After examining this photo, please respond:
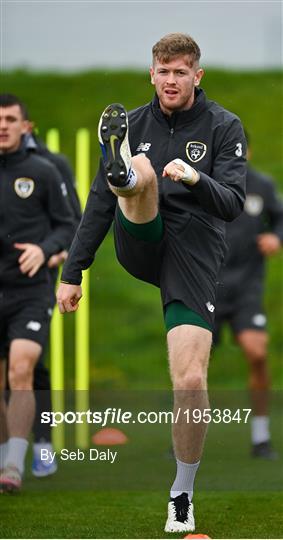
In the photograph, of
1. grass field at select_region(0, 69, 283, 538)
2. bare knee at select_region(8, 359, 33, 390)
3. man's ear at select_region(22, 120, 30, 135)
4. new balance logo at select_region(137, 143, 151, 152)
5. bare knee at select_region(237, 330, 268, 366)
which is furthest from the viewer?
bare knee at select_region(237, 330, 268, 366)

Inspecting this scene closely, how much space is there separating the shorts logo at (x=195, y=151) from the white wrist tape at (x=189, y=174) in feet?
1.47

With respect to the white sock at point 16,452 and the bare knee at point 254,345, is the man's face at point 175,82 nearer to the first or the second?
the white sock at point 16,452

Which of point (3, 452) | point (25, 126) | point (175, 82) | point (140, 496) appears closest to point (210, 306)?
point (175, 82)

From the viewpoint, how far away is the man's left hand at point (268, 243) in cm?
1064

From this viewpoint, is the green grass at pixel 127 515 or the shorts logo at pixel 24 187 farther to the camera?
the shorts logo at pixel 24 187

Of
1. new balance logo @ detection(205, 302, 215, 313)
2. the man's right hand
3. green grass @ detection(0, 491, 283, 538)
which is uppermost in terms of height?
the man's right hand

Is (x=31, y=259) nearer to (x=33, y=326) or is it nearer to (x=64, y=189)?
(x=33, y=326)

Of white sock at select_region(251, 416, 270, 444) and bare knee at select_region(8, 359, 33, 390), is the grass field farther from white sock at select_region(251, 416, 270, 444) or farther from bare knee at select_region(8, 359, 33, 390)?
bare knee at select_region(8, 359, 33, 390)

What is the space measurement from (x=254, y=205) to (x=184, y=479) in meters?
4.99

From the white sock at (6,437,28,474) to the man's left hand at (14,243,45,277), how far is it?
1.03 m

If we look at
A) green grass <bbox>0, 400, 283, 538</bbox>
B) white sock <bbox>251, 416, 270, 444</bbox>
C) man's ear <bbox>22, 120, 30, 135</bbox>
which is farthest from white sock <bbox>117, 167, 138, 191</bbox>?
white sock <bbox>251, 416, 270, 444</bbox>

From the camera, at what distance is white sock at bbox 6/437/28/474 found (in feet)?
25.2

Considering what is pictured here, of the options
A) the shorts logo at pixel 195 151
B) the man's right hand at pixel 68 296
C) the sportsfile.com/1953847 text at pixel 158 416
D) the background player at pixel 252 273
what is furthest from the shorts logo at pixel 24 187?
the background player at pixel 252 273

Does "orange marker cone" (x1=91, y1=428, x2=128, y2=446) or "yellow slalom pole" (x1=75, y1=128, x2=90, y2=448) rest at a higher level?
"yellow slalom pole" (x1=75, y1=128, x2=90, y2=448)
